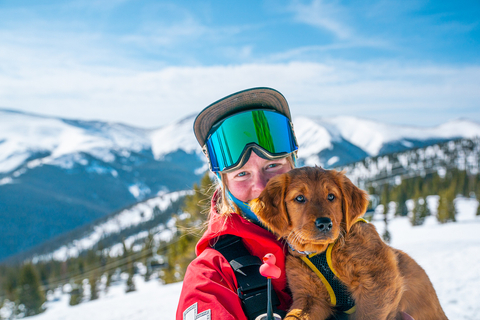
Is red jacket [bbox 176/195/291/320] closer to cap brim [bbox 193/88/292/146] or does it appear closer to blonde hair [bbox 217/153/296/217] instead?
blonde hair [bbox 217/153/296/217]

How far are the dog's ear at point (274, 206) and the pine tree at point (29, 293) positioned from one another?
60931mm

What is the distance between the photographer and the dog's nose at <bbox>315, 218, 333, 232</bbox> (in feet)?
8.49

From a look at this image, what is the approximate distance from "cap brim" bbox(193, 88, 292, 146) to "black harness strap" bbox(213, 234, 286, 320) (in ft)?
4.66

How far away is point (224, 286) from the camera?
2.38 m

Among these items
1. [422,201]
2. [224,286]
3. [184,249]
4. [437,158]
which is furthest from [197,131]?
[437,158]

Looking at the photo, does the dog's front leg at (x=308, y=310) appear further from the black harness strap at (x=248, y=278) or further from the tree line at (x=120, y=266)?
the tree line at (x=120, y=266)

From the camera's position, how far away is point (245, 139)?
3408 mm

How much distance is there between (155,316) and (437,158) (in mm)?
159066

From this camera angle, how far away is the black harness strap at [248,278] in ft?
7.71

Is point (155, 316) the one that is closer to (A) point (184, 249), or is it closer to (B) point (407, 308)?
(B) point (407, 308)

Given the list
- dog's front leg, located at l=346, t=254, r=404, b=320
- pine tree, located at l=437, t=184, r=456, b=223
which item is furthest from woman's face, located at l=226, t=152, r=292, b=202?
pine tree, located at l=437, t=184, r=456, b=223

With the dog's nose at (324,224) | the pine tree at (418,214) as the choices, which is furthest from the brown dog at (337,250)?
the pine tree at (418,214)

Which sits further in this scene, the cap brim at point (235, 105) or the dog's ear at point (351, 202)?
the cap brim at point (235, 105)

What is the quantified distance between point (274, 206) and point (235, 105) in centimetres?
123
